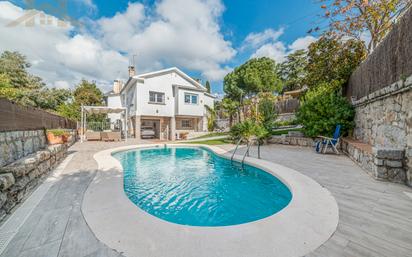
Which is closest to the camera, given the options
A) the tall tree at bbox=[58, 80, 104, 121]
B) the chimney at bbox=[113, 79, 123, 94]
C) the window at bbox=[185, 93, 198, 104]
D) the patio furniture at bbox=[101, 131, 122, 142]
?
the patio furniture at bbox=[101, 131, 122, 142]

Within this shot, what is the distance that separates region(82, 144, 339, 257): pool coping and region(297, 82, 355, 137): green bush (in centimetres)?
634

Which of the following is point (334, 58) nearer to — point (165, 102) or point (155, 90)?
point (165, 102)

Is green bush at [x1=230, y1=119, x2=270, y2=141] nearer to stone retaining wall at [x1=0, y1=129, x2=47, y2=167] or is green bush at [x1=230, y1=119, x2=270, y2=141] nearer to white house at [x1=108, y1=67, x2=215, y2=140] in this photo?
white house at [x1=108, y1=67, x2=215, y2=140]

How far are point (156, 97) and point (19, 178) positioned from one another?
14.8 m

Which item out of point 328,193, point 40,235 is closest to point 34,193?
point 40,235

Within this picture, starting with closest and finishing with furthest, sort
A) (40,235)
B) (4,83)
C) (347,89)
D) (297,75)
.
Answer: (40,235) < (347,89) < (4,83) < (297,75)

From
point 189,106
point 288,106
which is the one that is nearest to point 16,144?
point 189,106

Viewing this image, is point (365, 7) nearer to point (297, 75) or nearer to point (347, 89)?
point (347, 89)

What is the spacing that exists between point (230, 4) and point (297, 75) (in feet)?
70.2

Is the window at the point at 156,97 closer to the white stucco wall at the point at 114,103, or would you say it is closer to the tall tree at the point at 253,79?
the white stucco wall at the point at 114,103

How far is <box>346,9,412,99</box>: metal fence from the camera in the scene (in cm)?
431

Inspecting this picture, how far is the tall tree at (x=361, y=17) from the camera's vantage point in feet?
27.5

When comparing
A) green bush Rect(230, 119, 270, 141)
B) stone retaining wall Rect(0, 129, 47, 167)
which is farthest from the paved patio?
green bush Rect(230, 119, 270, 141)

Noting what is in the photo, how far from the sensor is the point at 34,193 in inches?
142
